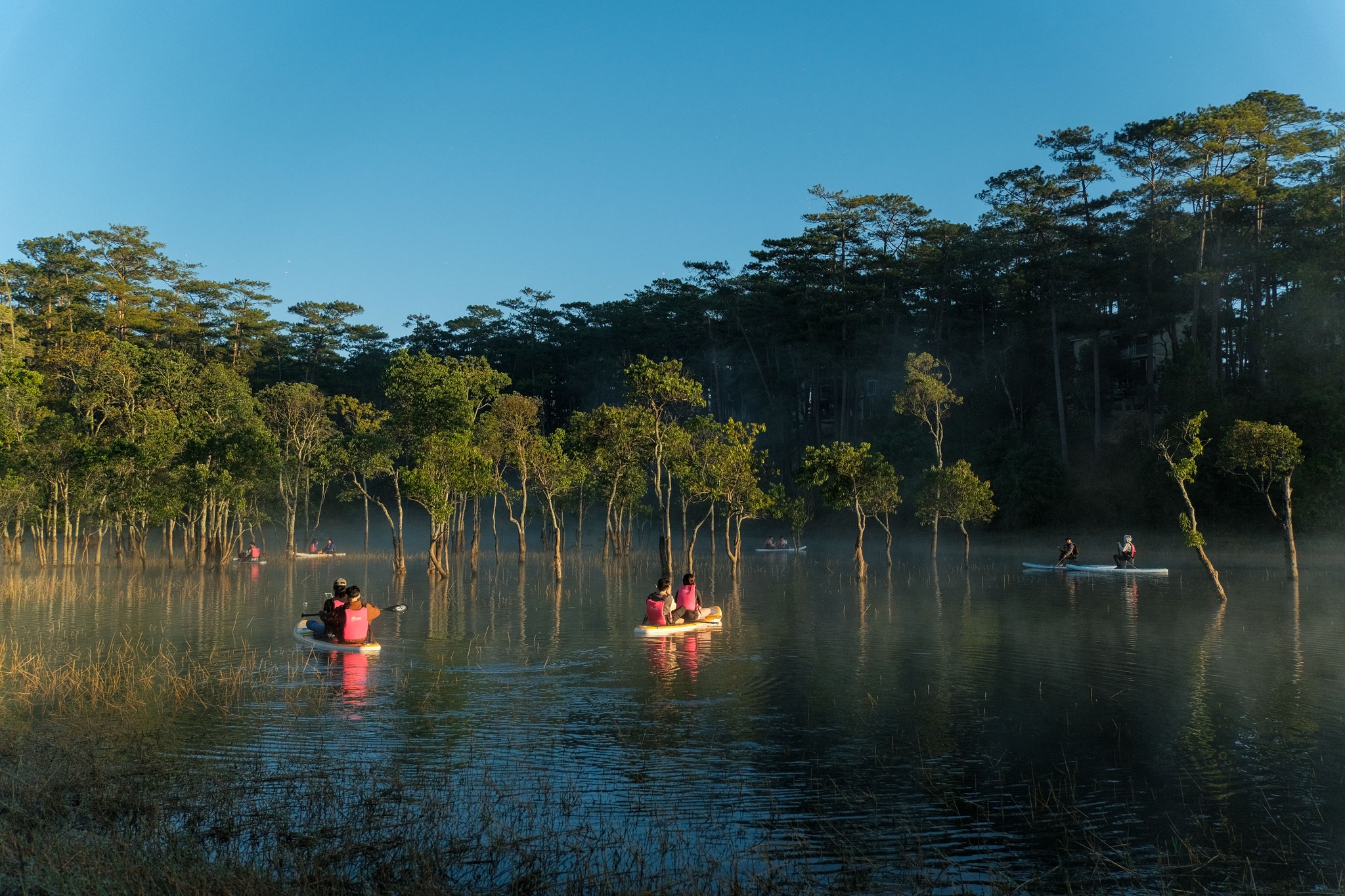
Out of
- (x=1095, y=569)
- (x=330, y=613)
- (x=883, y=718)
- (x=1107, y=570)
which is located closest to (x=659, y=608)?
(x=330, y=613)

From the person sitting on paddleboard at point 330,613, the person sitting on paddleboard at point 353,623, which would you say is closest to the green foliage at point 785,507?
the person sitting on paddleboard at point 330,613

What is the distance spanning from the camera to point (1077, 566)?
152 feet

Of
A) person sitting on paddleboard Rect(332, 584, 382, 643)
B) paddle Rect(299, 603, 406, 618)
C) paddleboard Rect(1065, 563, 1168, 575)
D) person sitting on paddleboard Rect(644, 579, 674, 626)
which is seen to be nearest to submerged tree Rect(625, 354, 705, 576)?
paddle Rect(299, 603, 406, 618)

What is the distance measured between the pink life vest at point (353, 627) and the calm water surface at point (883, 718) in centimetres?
83

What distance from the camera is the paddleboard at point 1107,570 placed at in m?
42.7

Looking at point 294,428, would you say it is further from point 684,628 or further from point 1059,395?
point 1059,395

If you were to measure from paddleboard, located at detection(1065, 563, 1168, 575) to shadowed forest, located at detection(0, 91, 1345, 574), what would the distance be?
5323 mm

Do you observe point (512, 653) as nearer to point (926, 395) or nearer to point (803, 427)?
point (926, 395)

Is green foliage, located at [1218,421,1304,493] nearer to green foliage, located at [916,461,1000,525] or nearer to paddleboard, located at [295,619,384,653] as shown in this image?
green foliage, located at [916,461,1000,525]

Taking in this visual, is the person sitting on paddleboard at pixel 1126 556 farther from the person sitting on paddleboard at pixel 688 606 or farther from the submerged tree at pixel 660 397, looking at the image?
the person sitting on paddleboard at pixel 688 606

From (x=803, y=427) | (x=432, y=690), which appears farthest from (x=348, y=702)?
(x=803, y=427)

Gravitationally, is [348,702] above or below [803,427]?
below

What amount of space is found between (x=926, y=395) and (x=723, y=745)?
4353 centimetres

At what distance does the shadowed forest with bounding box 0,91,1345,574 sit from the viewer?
49500 millimetres
